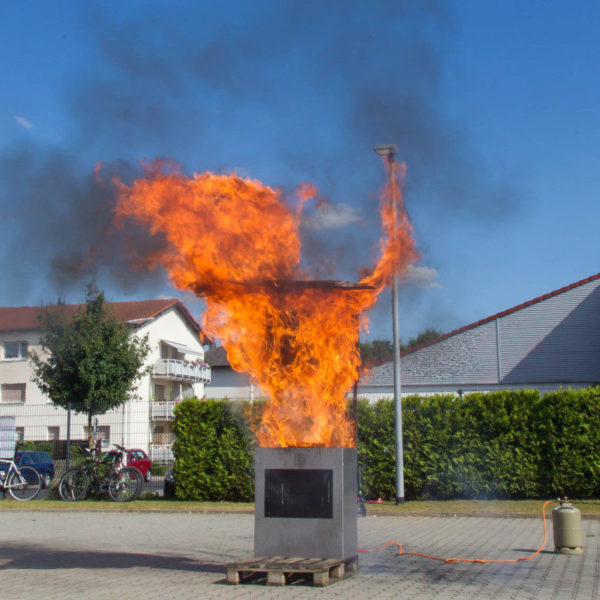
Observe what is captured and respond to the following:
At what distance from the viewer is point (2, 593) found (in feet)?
25.8

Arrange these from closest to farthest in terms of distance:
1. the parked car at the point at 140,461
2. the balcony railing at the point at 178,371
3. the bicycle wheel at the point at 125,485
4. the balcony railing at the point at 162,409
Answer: the bicycle wheel at the point at 125,485, the parked car at the point at 140,461, the balcony railing at the point at 162,409, the balcony railing at the point at 178,371

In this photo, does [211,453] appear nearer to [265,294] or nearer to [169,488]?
[169,488]

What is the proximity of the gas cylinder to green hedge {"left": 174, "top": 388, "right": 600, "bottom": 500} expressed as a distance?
311 inches

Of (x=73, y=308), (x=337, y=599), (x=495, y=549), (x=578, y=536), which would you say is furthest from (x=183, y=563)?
(x=73, y=308)

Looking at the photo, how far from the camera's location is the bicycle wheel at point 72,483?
19719 millimetres

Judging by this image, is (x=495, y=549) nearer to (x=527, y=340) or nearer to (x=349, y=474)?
(x=349, y=474)

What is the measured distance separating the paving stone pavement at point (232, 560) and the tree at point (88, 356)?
12.1 meters

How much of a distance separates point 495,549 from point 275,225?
589 cm

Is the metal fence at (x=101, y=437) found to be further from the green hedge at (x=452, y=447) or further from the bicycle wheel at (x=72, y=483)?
the green hedge at (x=452, y=447)

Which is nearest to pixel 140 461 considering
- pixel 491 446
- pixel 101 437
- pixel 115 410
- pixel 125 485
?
pixel 115 410

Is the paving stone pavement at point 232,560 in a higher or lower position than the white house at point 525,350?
lower

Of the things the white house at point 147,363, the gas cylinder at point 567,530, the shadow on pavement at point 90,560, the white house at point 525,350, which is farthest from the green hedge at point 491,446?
the white house at point 147,363

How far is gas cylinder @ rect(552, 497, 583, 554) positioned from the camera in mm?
10367

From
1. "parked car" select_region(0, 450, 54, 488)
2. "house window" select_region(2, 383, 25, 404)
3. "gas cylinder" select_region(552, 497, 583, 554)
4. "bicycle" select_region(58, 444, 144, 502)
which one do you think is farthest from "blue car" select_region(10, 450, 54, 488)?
"house window" select_region(2, 383, 25, 404)
